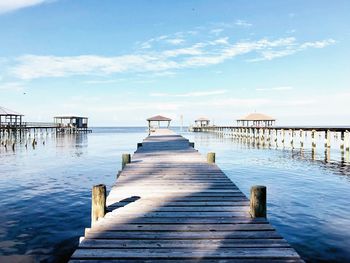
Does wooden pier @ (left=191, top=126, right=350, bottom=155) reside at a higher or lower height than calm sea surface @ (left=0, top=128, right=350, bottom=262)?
higher

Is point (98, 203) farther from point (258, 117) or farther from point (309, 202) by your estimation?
point (258, 117)

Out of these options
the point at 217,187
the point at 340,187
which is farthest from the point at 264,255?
the point at 340,187

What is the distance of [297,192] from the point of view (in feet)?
45.8

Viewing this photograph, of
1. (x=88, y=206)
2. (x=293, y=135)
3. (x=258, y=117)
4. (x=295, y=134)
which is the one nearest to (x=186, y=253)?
(x=88, y=206)

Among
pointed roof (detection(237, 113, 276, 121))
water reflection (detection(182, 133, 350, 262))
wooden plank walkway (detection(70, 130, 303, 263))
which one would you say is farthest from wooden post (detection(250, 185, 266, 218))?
pointed roof (detection(237, 113, 276, 121))

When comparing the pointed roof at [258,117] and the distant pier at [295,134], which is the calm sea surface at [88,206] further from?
the pointed roof at [258,117]

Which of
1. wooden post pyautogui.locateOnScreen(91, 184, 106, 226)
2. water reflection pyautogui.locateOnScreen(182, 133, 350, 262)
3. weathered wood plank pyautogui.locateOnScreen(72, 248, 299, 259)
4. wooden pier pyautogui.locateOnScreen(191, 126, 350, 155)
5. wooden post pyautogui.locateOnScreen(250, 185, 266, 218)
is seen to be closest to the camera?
weathered wood plank pyautogui.locateOnScreen(72, 248, 299, 259)

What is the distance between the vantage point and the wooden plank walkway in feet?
14.1

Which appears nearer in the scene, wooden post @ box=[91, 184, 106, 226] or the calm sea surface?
wooden post @ box=[91, 184, 106, 226]

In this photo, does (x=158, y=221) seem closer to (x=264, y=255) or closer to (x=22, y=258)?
(x=264, y=255)

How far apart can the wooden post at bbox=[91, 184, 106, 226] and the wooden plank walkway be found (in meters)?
0.22

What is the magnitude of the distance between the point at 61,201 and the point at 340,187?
13.2m

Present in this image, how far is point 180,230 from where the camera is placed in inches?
207

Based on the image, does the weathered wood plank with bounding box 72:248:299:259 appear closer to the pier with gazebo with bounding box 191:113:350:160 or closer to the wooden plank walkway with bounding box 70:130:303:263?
the wooden plank walkway with bounding box 70:130:303:263
